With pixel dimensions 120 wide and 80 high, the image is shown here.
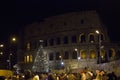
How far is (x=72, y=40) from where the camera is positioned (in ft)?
238

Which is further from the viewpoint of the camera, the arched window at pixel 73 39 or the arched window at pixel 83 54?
the arched window at pixel 73 39

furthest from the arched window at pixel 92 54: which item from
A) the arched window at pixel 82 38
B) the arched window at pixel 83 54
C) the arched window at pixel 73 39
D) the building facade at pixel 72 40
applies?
the arched window at pixel 73 39

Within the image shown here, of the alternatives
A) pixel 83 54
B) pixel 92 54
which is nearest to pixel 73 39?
pixel 83 54

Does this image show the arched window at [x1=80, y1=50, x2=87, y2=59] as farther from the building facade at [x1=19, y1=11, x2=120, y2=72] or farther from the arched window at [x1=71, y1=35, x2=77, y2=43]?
the arched window at [x1=71, y1=35, x2=77, y2=43]

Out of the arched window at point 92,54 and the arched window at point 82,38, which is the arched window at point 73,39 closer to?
the arched window at point 82,38

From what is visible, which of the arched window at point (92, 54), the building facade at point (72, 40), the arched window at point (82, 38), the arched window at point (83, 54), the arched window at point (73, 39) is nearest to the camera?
the building facade at point (72, 40)

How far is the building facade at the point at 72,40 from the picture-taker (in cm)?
6831

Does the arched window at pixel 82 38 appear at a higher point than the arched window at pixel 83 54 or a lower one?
higher

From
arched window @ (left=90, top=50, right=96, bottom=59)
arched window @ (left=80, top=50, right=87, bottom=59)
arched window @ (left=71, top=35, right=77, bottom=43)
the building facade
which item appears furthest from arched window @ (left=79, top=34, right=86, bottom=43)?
arched window @ (left=90, top=50, right=96, bottom=59)

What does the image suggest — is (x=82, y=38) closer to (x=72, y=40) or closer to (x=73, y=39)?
(x=73, y=39)

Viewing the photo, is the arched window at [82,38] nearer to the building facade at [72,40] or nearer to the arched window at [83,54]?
the building facade at [72,40]

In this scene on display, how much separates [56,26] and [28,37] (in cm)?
1059

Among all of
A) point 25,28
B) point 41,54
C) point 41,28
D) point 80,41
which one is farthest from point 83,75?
point 25,28

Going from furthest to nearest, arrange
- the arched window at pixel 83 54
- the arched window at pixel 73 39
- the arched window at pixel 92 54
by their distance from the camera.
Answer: the arched window at pixel 73 39, the arched window at pixel 83 54, the arched window at pixel 92 54
